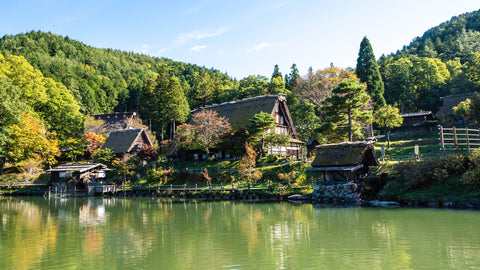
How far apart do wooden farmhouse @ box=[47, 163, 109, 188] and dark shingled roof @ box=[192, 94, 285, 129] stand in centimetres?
1616

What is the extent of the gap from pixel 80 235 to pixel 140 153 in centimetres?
2739

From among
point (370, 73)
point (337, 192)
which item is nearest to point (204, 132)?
point (337, 192)

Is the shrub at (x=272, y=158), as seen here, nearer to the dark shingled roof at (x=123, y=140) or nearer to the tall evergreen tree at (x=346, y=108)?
the tall evergreen tree at (x=346, y=108)

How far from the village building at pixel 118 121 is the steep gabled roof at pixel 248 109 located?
1994cm

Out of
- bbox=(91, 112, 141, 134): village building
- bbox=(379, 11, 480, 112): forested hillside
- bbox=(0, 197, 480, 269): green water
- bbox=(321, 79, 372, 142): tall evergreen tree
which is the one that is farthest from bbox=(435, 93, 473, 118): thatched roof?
bbox=(91, 112, 141, 134): village building

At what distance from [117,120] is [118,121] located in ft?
1.25

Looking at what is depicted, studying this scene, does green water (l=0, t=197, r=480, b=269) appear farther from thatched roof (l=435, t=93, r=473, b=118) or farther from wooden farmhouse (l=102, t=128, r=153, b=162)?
thatched roof (l=435, t=93, r=473, b=118)

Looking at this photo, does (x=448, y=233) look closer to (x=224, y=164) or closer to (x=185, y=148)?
(x=224, y=164)

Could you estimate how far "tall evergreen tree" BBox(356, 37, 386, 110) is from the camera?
47188 millimetres

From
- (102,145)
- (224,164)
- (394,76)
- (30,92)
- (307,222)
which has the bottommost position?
(307,222)

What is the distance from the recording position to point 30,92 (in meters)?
44.0

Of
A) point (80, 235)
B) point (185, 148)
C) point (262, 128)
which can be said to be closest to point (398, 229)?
point (80, 235)

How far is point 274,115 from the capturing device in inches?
1563

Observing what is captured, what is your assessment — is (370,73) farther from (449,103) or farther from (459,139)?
(459,139)
